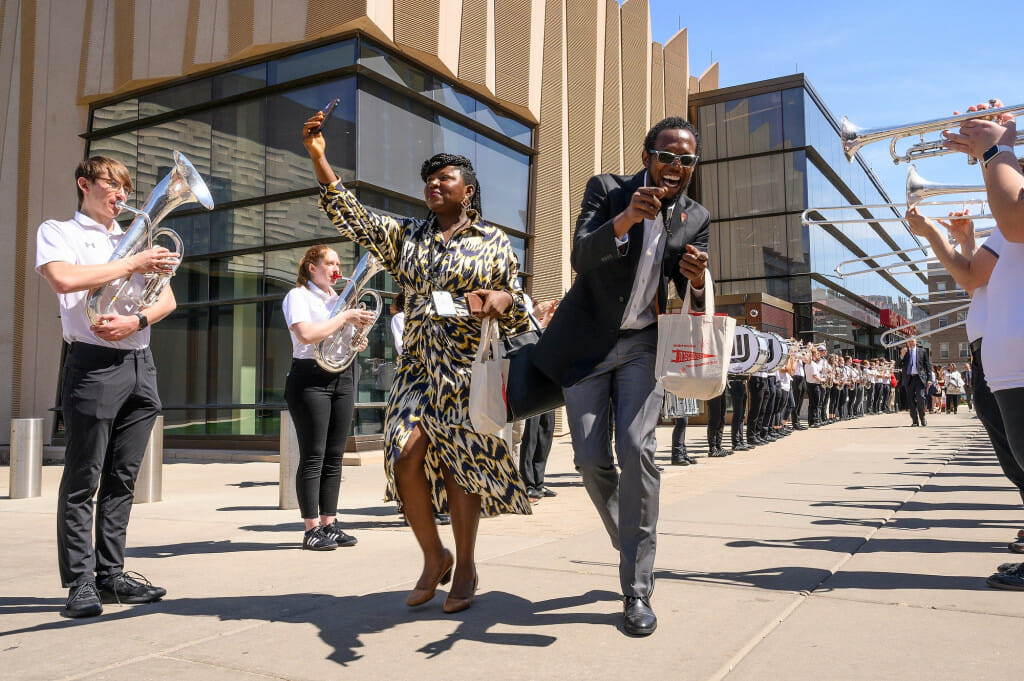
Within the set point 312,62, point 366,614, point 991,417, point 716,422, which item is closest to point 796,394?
point 716,422

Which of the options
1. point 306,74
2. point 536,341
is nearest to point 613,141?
point 306,74

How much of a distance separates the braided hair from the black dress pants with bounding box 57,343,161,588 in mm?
1647

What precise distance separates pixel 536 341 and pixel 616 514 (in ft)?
2.72

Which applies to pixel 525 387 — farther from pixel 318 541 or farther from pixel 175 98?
pixel 175 98

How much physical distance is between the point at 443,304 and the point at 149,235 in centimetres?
160

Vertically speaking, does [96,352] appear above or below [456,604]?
above

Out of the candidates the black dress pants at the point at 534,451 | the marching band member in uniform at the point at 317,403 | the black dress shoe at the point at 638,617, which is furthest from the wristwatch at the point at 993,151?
the black dress pants at the point at 534,451

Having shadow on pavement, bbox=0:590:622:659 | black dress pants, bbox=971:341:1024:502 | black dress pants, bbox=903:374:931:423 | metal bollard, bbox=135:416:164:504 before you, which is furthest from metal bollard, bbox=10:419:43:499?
black dress pants, bbox=903:374:931:423

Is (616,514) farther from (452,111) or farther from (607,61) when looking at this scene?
(607,61)

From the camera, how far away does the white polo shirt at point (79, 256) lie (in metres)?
3.66

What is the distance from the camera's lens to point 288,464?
7609mm

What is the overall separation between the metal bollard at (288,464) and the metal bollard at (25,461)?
3.16 metres

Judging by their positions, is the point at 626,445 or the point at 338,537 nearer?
the point at 626,445

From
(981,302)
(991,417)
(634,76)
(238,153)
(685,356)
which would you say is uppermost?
(634,76)
